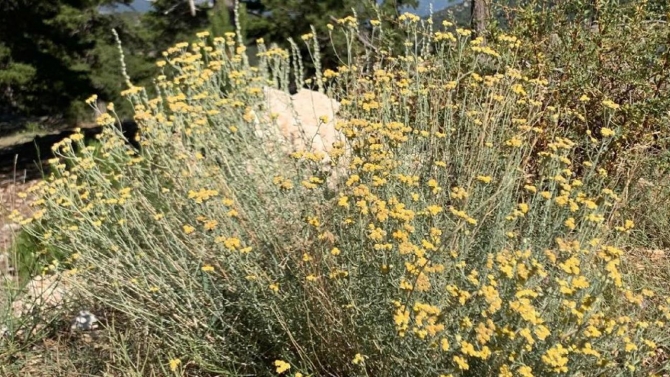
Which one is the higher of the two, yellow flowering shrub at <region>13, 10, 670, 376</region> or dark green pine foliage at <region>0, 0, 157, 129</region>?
yellow flowering shrub at <region>13, 10, 670, 376</region>

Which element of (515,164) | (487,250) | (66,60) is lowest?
(66,60)

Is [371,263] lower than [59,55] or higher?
higher

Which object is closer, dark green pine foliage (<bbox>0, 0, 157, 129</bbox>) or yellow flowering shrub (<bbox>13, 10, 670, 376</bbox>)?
yellow flowering shrub (<bbox>13, 10, 670, 376</bbox>)

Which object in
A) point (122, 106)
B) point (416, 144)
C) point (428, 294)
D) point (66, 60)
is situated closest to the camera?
point (428, 294)

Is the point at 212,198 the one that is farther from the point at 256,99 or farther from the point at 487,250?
the point at 487,250

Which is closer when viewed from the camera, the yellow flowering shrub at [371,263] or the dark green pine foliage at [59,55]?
the yellow flowering shrub at [371,263]

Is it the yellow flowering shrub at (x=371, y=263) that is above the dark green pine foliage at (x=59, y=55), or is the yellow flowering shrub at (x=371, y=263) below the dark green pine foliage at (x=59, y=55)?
above

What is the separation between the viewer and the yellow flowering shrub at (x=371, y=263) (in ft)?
6.18

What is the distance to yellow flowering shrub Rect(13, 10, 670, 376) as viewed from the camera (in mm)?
1883

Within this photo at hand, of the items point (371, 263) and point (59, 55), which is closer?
point (371, 263)

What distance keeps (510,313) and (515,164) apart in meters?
1.11

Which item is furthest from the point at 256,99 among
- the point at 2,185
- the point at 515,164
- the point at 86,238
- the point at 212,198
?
the point at 2,185

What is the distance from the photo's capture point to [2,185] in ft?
30.5

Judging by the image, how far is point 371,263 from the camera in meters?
2.17
